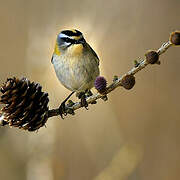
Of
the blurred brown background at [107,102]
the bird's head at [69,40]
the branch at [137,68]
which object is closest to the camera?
the branch at [137,68]

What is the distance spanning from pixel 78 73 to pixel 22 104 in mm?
607

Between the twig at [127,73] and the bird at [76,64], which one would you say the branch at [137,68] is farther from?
the bird at [76,64]

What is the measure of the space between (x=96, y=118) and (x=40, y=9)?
2.55 feet

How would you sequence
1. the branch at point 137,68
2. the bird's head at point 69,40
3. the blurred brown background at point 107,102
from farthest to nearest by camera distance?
the blurred brown background at point 107,102
the bird's head at point 69,40
the branch at point 137,68

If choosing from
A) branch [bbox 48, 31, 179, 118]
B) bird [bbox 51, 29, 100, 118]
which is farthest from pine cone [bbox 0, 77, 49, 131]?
bird [bbox 51, 29, 100, 118]

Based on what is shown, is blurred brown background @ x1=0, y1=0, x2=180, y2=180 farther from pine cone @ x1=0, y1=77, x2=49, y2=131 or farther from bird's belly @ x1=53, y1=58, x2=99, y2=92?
pine cone @ x1=0, y1=77, x2=49, y2=131

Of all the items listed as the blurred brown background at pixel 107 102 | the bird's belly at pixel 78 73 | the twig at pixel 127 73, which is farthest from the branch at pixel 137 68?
the blurred brown background at pixel 107 102

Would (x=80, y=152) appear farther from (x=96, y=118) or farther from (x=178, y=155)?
(x=178, y=155)

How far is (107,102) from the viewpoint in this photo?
204 cm

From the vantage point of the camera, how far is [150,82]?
213cm

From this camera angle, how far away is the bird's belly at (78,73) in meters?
1.39

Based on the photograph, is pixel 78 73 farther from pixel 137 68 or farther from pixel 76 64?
pixel 137 68

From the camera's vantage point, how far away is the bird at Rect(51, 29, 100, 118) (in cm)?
139

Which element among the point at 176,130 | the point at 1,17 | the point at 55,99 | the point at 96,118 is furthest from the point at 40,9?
the point at 176,130
